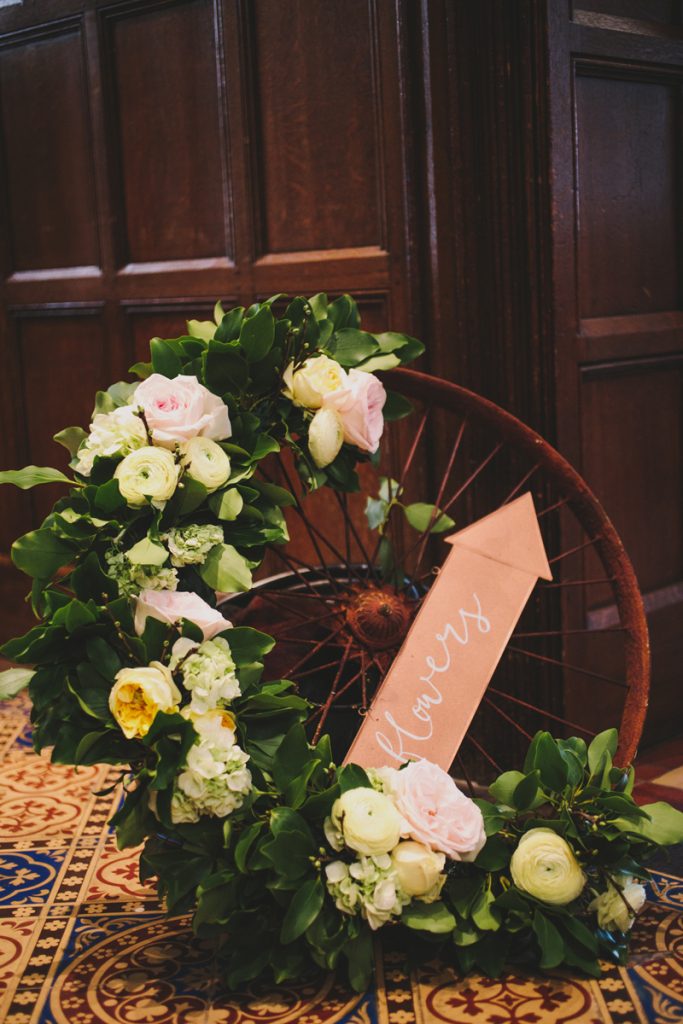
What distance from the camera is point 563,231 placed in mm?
2219

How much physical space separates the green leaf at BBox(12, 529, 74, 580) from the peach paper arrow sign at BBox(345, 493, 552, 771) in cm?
46

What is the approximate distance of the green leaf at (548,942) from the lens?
1.56 m

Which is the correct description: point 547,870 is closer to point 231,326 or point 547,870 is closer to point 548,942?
point 548,942

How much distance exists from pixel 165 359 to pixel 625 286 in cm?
104

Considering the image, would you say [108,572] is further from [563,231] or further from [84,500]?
[563,231]

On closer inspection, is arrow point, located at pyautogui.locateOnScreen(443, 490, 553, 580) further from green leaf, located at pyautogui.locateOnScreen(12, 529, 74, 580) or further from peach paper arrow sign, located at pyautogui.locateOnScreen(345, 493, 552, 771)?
green leaf, located at pyautogui.locateOnScreen(12, 529, 74, 580)

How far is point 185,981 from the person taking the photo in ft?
5.30

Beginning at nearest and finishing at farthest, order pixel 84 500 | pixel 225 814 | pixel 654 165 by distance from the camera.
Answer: pixel 225 814
pixel 84 500
pixel 654 165

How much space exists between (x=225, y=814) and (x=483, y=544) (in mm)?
559

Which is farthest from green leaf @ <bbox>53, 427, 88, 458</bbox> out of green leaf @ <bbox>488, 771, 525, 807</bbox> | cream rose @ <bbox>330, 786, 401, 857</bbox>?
green leaf @ <bbox>488, 771, 525, 807</bbox>

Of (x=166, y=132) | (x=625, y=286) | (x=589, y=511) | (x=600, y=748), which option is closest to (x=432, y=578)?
(x=589, y=511)

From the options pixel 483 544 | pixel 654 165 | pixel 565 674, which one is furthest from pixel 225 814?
pixel 654 165

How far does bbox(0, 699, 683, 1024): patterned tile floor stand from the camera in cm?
153

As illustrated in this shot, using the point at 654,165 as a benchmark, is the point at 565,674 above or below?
below
